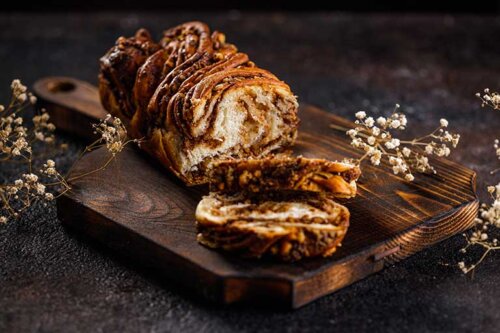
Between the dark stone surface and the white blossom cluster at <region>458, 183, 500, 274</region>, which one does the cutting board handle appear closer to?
the dark stone surface

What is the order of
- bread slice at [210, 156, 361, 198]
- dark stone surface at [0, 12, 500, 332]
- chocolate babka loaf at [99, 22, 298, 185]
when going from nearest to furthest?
dark stone surface at [0, 12, 500, 332] → bread slice at [210, 156, 361, 198] → chocolate babka loaf at [99, 22, 298, 185]

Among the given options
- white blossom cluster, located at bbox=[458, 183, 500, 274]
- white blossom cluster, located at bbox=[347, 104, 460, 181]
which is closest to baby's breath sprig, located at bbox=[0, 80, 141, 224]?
white blossom cluster, located at bbox=[347, 104, 460, 181]

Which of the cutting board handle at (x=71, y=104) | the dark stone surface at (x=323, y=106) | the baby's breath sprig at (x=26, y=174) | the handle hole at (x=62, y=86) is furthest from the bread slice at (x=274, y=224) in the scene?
the handle hole at (x=62, y=86)

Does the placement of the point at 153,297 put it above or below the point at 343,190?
below

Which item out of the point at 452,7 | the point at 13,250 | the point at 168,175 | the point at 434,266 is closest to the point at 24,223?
the point at 13,250

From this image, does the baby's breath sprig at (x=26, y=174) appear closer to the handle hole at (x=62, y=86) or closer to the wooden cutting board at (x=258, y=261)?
the wooden cutting board at (x=258, y=261)

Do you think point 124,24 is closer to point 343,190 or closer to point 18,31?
point 18,31

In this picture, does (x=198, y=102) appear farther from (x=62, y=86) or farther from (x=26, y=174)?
(x=62, y=86)
